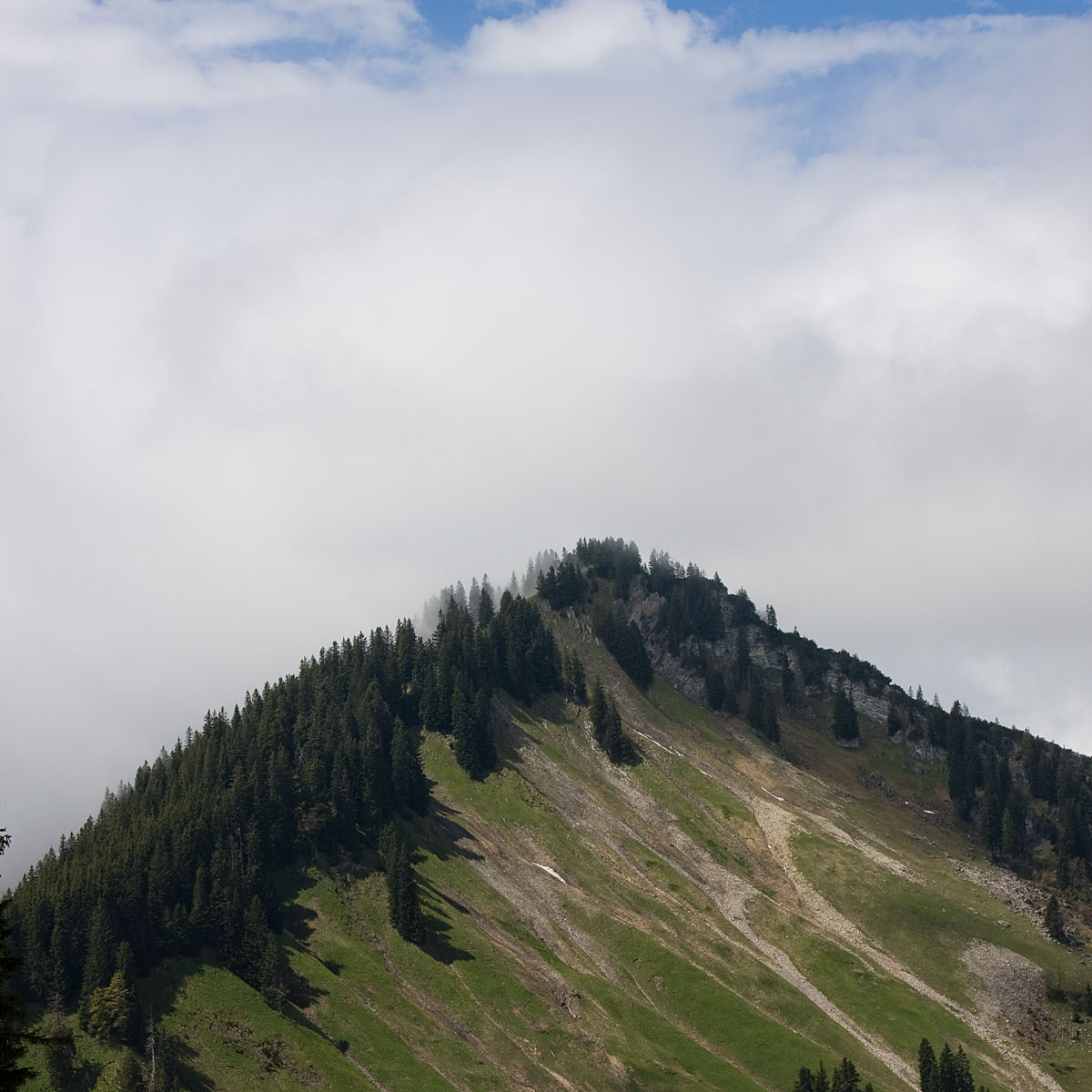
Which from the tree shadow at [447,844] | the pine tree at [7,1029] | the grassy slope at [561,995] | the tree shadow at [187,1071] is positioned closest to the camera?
the pine tree at [7,1029]

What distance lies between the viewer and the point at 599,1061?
154250 millimetres

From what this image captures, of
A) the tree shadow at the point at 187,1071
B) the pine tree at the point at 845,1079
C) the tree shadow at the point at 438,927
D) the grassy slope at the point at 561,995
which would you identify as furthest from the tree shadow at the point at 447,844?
the pine tree at the point at 845,1079

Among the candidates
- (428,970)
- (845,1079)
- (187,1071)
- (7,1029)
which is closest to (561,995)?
(428,970)

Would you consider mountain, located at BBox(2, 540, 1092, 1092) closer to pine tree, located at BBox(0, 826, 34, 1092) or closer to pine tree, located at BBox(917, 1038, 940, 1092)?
pine tree, located at BBox(917, 1038, 940, 1092)

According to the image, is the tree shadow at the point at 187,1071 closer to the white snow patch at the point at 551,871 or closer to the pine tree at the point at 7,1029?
the white snow patch at the point at 551,871

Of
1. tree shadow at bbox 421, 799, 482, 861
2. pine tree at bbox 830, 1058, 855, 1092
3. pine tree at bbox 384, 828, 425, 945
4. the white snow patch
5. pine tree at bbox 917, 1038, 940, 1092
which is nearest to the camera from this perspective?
pine tree at bbox 830, 1058, 855, 1092

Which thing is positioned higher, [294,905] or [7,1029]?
[7,1029]

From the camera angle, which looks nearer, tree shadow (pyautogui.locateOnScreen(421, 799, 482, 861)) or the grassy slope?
the grassy slope

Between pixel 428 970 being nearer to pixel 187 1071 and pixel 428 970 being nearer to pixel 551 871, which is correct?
pixel 551 871

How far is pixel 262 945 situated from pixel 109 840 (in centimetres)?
3257

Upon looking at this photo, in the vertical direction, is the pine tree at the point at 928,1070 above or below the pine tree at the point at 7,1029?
below

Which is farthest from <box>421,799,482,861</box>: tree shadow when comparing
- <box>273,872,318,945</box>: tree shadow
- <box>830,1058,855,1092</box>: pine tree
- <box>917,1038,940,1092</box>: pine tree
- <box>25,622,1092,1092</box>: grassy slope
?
<box>917,1038,940,1092</box>: pine tree

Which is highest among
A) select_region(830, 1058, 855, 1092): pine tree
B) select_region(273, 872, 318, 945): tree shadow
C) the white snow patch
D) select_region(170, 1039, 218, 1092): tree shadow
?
the white snow patch

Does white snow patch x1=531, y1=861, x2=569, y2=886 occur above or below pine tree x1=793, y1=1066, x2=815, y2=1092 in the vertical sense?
above
